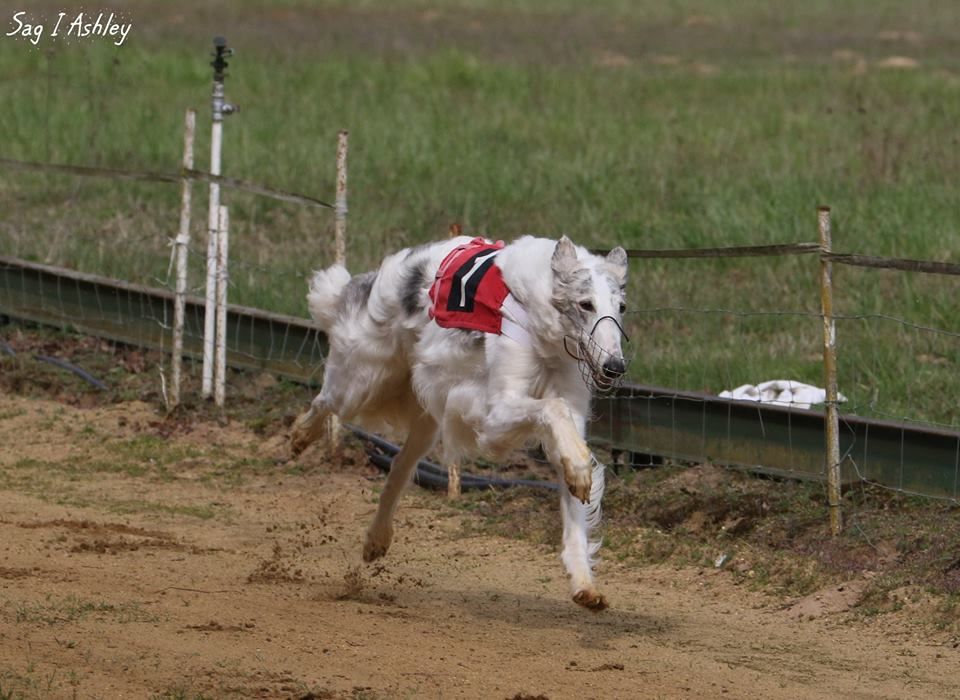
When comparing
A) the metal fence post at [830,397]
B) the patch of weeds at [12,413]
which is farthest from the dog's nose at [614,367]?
the patch of weeds at [12,413]

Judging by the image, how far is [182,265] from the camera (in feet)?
36.3

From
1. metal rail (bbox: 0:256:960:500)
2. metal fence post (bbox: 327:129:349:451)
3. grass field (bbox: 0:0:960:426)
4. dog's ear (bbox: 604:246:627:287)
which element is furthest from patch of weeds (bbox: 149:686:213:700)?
metal fence post (bbox: 327:129:349:451)

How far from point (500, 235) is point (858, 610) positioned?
7.20 m

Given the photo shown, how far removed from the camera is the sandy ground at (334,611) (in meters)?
5.65

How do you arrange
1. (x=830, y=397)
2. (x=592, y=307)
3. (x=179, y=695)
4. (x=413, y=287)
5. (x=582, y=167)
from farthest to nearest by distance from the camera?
1. (x=582, y=167)
2. (x=830, y=397)
3. (x=413, y=287)
4. (x=592, y=307)
5. (x=179, y=695)

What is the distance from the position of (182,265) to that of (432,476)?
2663mm

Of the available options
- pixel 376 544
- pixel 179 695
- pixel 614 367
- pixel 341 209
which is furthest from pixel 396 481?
pixel 179 695

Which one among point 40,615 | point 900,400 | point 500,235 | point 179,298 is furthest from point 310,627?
point 500,235

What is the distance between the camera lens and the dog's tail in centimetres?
823

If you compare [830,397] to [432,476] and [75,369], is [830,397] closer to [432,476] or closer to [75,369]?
[432,476]

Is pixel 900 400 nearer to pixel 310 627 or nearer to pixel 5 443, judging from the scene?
pixel 310 627

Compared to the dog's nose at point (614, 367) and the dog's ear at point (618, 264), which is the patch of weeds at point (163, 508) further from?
the dog's nose at point (614, 367)

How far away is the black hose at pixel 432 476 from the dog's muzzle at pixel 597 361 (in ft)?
9.16

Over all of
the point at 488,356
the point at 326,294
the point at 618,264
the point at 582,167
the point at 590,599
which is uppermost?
the point at 582,167
